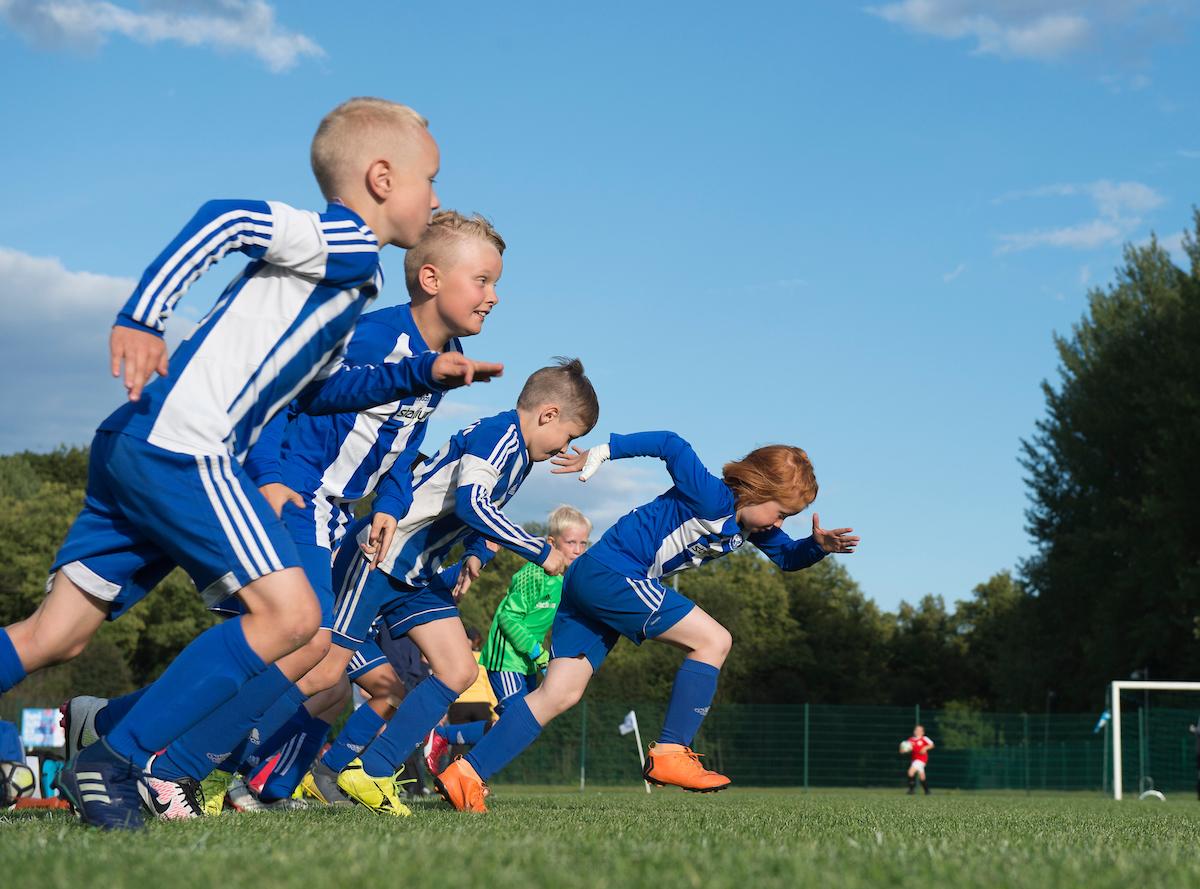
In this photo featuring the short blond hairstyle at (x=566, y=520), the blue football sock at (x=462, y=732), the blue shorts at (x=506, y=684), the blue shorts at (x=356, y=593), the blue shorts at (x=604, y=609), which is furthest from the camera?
the blue football sock at (x=462, y=732)

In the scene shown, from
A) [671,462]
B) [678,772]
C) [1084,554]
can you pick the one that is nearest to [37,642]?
[678,772]

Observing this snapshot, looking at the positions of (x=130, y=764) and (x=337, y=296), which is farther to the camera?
(x=337, y=296)

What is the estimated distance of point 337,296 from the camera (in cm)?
405

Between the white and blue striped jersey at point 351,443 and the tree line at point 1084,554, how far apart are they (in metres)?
28.6

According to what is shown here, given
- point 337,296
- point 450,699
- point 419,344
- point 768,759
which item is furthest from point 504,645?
point 768,759

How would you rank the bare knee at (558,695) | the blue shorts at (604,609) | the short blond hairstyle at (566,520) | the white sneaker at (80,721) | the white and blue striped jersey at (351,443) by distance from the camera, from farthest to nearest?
the short blond hairstyle at (566,520) < the blue shorts at (604,609) < the bare knee at (558,695) < the white and blue striped jersey at (351,443) < the white sneaker at (80,721)

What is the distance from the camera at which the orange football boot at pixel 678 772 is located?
20.0 feet

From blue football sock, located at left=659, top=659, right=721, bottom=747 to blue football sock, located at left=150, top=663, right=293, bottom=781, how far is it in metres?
2.33

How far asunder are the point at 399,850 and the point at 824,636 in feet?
198

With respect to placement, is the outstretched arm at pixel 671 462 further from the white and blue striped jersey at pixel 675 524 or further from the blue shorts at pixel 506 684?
the blue shorts at pixel 506 684

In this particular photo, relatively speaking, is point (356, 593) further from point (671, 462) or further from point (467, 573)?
point (671, 462)

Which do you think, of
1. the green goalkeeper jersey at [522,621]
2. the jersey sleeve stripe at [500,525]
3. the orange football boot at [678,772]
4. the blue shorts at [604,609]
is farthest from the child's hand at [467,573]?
the green goalkeeper jersey at [522,621]

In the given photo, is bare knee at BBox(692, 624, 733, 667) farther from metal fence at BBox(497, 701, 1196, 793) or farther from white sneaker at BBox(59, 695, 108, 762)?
metal fence at BBox(497, 701, 1196, 793)

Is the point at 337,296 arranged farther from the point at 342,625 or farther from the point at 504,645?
the point at 504,645
